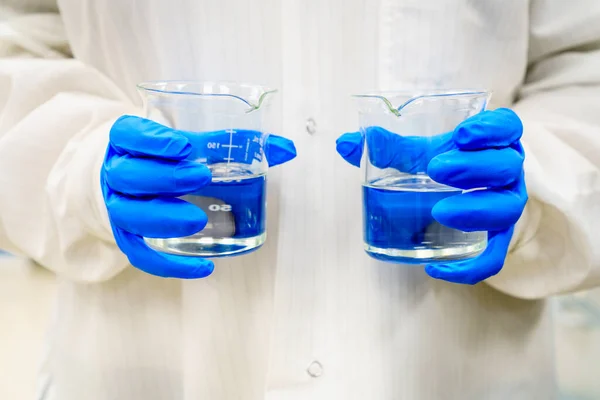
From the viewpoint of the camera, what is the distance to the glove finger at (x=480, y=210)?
0.58 meters

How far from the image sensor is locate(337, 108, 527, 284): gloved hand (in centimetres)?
58

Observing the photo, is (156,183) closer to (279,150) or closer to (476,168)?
(279,150)

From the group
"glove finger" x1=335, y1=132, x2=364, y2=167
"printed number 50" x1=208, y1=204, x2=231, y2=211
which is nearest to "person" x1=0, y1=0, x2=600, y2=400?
"glove finger" x1=335, y1=132, x2=364, y2=167

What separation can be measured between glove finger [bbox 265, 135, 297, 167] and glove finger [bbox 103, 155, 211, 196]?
132 millimetres

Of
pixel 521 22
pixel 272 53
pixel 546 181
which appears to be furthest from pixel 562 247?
pixel 272 53

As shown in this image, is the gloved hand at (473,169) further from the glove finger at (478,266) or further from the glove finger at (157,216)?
the glove finger at (157,216)

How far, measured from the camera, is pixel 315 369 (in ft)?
2.52

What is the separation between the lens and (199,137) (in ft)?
2.03

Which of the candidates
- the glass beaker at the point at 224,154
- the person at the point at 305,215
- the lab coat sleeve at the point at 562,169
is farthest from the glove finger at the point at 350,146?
the lab coat sleeve at the point at 562,169

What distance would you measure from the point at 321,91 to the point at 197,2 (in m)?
0.20

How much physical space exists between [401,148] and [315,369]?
0.32 metres

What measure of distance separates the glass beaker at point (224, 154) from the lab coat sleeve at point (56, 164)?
0.17m

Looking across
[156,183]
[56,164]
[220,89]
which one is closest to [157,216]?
[156,183]

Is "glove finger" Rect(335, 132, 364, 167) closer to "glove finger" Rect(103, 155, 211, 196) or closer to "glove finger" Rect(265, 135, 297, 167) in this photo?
"glove finger" Rect(265, 135, 297, 167)
